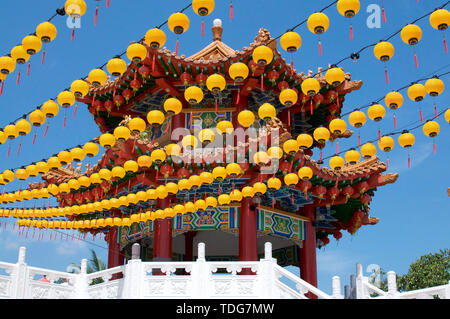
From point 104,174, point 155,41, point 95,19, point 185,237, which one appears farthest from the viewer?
point 185,237

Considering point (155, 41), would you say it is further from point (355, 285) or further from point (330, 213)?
point (330, 213)

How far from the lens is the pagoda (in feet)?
44.0

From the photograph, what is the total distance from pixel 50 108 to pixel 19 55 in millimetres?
1224

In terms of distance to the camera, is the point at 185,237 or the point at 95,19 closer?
the point at 95,19

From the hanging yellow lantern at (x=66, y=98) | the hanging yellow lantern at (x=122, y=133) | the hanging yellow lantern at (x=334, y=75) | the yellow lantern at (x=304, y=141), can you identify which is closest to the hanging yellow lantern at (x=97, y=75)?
the hanging yellow lantern at (x=66, y=98)

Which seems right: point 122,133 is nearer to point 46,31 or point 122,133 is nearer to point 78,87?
point 78,87

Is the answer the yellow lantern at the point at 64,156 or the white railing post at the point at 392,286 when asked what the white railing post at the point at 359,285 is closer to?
the white railing post at the point at 392,286

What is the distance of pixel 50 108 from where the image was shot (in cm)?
1070

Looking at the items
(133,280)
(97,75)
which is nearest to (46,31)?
(97,75)

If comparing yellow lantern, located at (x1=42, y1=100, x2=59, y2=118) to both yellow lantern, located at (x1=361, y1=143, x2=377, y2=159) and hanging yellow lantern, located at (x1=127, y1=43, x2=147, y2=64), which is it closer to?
hanging yellow lantern, located at (x1=127, y1=43, x2=147, y2=64)

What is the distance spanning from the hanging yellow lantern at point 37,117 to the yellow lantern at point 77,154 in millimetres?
1094

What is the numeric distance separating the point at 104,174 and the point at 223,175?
2780mm
